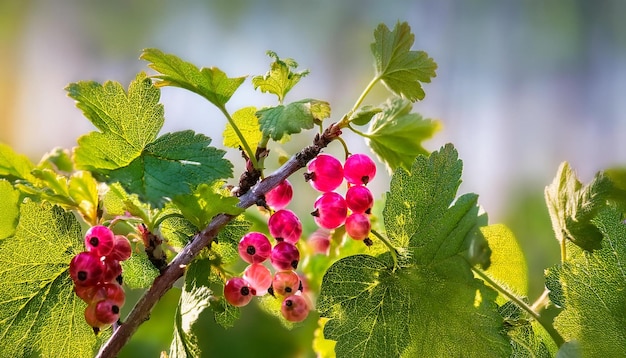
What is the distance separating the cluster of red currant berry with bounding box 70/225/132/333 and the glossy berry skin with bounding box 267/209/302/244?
11cm

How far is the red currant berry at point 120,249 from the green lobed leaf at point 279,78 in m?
0.16

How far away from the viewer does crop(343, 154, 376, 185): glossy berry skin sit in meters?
0.53

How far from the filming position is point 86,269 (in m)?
0.45

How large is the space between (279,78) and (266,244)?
5.2 inches

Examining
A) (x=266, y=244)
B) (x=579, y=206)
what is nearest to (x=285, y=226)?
(x=266, y=244)

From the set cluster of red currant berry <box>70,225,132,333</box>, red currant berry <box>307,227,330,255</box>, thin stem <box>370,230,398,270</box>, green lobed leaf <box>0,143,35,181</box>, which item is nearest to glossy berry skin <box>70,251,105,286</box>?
cluster of red currant berry <box>70,225,132,333</box>

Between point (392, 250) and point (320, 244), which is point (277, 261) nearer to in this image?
point (392, 250)

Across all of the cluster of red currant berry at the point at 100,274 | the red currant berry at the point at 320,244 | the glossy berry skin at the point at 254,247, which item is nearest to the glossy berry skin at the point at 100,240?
the cluster of red currant berry at the point at 100,274

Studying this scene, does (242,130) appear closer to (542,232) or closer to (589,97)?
(542,232)

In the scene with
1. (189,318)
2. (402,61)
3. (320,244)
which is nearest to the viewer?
(189,318)

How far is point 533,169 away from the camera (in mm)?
4969

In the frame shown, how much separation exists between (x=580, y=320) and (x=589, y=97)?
5731 millimetres

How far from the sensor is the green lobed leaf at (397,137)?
1.84 feet

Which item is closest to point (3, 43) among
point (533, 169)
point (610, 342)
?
point (533, 169)
